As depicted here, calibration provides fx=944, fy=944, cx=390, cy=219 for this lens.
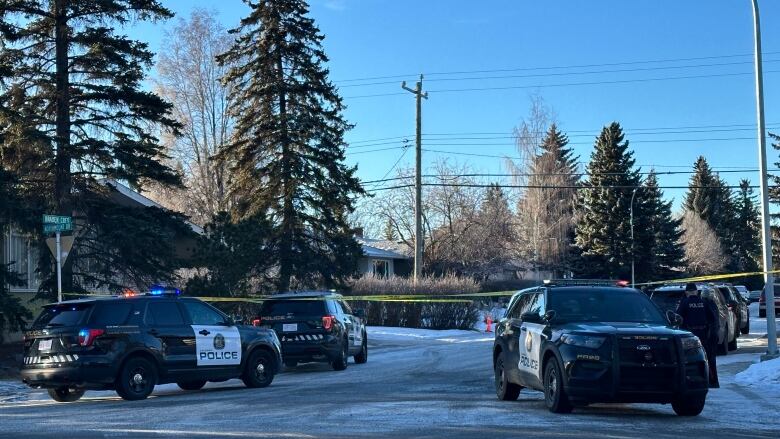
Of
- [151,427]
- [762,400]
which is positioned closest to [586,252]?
[762,400]

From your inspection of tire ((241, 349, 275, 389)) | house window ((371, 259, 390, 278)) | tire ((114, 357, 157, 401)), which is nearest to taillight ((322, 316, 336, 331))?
tire ((241, 349, 275, 389))

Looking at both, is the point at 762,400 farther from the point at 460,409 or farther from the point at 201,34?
the point at 201,34

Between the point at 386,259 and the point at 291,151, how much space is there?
3489cm

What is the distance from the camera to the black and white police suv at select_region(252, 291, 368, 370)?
19.8 metres

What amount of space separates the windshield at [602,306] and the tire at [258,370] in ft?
21.1

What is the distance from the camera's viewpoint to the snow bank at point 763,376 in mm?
15477

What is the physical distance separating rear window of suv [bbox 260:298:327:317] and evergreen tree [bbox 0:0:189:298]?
210 inches

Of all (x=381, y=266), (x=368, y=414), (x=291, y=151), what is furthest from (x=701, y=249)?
(x=368, y=414)

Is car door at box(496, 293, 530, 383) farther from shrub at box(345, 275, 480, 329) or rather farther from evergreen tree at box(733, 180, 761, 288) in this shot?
evergreen tree at box(733, 180, 761, 288)

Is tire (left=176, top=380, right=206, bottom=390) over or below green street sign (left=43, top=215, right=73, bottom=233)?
below

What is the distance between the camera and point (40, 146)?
22.0 metres

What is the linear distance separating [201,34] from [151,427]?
129ft

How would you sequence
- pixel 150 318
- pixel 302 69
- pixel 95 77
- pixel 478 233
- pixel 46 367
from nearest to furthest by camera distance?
pixel 46 367 → pixel 150 318 → pixel 95 77 → pixel 302 69 → pixel 478 233

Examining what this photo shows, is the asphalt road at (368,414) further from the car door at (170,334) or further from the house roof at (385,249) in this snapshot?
the house roof at (385,249)
